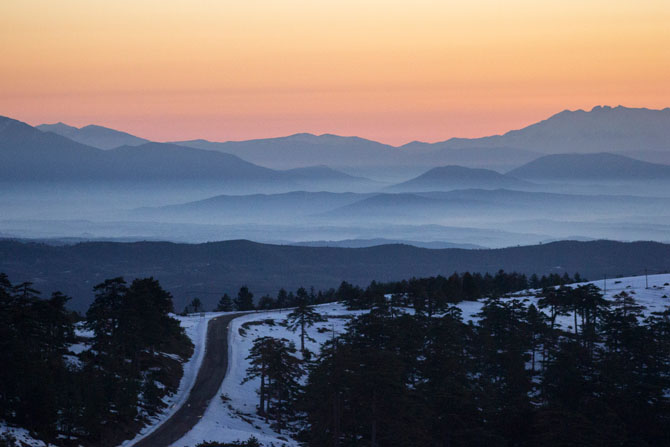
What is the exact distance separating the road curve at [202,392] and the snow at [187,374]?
41 centimetres

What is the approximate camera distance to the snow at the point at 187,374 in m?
59.6

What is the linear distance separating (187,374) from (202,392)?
21.7ft

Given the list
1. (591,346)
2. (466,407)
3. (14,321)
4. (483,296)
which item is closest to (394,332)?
(466,407)

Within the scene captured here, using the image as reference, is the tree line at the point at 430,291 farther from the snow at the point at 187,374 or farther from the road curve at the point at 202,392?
the snow at the point at 187,374

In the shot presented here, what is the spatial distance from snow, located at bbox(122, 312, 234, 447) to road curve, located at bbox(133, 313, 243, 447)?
0.41 meters

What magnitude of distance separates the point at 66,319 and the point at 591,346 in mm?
58067

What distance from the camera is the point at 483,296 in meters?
136

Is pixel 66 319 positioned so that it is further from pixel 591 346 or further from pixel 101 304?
pixel 591 346

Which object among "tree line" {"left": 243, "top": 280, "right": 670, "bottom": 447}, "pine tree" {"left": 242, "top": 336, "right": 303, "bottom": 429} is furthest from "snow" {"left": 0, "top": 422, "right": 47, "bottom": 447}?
"pine tree" {"left": 242, "top": 336, "right": 303, "bottom": 429}

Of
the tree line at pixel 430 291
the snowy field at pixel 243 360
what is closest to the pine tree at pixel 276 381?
the snowy field at pixel 243 360

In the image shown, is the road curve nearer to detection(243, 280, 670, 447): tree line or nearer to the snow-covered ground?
the snow-covered ground

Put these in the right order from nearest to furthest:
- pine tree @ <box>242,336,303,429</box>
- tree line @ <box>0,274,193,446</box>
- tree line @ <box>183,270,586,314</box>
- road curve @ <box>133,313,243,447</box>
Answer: tree line @ <box>0,274,193,446</box>
road curve @ <box>133,313,243,447</box>
pine tree @ <box>242,336,303,429</box>
tree line @ <box>183,270,586,314</box>

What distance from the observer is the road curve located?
5678cm

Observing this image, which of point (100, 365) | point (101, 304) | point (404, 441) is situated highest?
point (101, 304)
